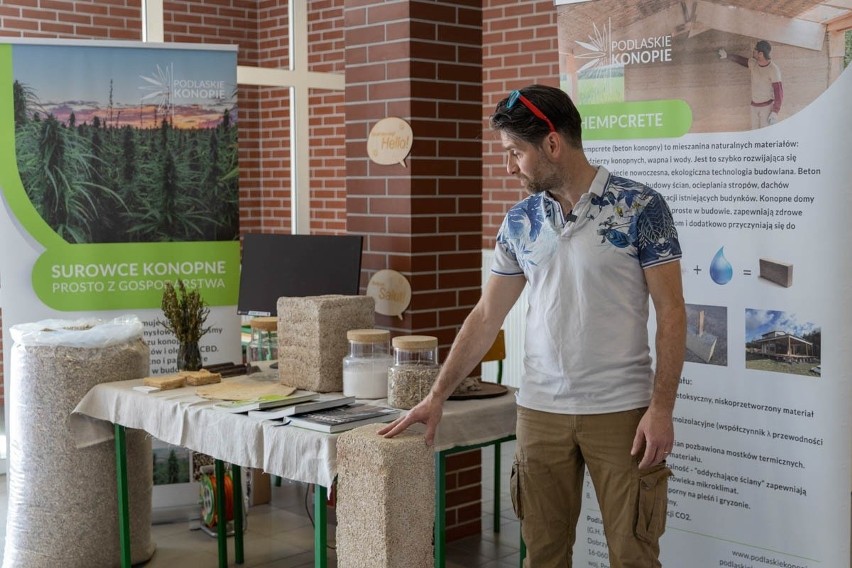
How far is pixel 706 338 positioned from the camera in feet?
9.35

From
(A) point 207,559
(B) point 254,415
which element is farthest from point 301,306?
(A) point 207,559

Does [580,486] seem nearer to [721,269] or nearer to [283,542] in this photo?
[721,269]

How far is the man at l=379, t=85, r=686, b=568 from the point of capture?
7.36 feet

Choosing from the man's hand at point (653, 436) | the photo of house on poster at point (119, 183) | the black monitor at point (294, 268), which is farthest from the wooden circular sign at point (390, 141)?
the man's hand at point (653, 436)

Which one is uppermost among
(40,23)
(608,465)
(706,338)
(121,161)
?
(40,23)

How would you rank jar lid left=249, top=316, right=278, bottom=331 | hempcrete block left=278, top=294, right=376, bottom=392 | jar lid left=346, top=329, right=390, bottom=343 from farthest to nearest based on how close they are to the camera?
jar lid left=249, top=316, right=278, bottom=331
hempcrete block left=278, top=294, right=376, bottom=392
jar lid left=346, top=329, right=390, bottom=343

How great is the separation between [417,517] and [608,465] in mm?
501

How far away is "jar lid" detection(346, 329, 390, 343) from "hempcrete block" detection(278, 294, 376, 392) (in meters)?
0.13

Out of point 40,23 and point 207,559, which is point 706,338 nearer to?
point 207,559

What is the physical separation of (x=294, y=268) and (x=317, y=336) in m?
0.73

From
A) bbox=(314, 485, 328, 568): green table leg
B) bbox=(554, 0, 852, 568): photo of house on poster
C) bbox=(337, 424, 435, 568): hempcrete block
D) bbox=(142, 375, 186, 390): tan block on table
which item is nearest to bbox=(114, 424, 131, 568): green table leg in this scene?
bbox=(142, 375, 186, 390): tan block on table

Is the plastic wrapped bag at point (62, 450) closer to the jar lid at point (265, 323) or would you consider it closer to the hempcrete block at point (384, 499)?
the jar lid at point (265, 323)

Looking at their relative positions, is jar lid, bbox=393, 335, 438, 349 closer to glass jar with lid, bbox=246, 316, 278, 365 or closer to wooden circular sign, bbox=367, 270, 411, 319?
wooden circular sign, bbox=367, 270, 411, 319

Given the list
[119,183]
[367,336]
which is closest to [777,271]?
[367,336]
